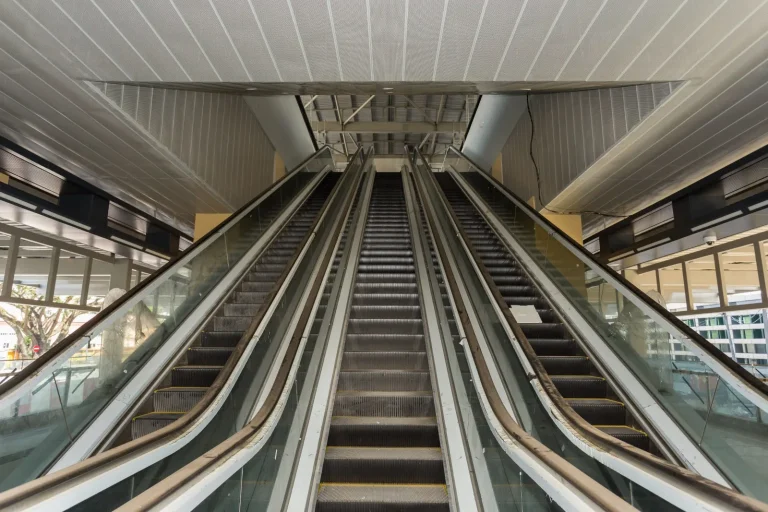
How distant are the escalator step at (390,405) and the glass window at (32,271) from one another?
7.90 metres

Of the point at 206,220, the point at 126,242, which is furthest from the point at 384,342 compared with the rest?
the point at 126,242

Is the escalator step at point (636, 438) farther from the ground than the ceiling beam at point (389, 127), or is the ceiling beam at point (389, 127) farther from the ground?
the ceiling beam at point (389, 127)

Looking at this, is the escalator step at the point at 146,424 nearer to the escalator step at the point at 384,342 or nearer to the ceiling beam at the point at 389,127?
the escalator step at the point at 384,342

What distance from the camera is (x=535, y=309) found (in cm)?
498

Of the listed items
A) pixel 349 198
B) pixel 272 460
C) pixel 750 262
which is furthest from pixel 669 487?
pixel 750 262

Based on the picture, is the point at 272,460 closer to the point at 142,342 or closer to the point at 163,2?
the point at 142,342

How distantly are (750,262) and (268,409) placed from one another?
28.8ft

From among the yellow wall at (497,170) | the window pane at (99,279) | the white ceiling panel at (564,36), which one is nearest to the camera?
the white ceiling panel at (564,36)

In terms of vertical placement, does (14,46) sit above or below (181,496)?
above

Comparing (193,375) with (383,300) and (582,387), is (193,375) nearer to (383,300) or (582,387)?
(383,300)

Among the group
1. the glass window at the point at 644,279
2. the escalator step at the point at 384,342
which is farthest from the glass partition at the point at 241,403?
the glass window at the point at 644,279

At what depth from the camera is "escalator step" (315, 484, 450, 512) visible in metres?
2.75

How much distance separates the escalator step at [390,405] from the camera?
3637 mm

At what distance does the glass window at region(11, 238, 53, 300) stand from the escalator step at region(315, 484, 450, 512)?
8436mm
